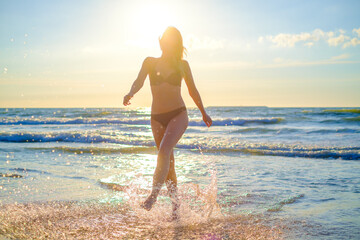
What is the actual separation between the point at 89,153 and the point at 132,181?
4524 millimetres

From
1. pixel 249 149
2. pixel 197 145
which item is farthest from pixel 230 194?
pixel 197 145

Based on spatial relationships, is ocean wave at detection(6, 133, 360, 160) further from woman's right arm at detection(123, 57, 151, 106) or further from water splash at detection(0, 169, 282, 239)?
woman's right arm at detection(123, 57, 151, 106)

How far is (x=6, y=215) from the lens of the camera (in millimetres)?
3826

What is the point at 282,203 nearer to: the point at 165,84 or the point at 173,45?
the point at 165,84

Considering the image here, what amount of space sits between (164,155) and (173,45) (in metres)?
1.24

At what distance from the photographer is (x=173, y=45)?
148 inches

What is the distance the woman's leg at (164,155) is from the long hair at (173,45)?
24.5 inches

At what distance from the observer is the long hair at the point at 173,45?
3.74 meters

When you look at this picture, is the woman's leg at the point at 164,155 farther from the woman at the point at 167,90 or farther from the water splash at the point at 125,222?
the water splash at the point at 125,222

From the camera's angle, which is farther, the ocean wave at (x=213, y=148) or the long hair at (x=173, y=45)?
the ocean wave at (x=213, y=148)

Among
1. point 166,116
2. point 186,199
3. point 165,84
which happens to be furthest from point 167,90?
point 186,199

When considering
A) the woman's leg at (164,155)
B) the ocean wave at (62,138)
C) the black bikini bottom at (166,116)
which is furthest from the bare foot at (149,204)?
the ocean wave at (62,138)

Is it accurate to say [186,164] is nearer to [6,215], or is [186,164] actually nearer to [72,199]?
[72,199]

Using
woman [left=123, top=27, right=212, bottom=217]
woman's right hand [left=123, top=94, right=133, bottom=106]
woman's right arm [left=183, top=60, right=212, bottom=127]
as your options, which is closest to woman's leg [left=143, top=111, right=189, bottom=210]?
woman [left=123, top=27, right=212, bottom=217]
